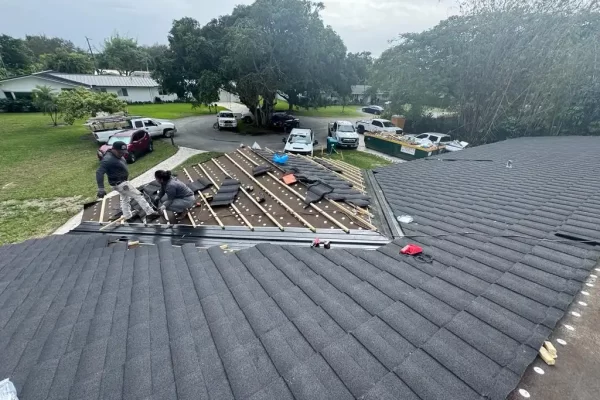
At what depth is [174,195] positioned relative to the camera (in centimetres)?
614

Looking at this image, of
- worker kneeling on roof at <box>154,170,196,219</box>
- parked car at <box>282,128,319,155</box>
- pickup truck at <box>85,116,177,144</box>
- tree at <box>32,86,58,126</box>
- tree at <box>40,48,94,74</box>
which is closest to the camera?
worker kneeling on roof at <box>154,170,196,219</box>

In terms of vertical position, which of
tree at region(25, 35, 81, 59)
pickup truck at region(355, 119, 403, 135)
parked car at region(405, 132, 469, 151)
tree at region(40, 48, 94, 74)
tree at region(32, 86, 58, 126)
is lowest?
parked car at region(405, 132, 469, 151)

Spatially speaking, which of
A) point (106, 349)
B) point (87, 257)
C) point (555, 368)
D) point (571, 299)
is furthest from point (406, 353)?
point (87, 257)

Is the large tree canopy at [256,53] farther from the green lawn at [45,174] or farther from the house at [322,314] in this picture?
the house at [322,314]

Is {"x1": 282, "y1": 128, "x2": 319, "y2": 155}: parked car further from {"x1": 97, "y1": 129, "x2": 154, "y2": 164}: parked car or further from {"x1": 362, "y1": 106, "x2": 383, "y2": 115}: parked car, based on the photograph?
{"x1": 362, "y1": 106, "x2": 383, "y2": 115}: parked car

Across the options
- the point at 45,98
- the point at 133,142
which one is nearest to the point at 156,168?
the point at 133,142

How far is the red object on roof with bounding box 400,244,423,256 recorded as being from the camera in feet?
11.4

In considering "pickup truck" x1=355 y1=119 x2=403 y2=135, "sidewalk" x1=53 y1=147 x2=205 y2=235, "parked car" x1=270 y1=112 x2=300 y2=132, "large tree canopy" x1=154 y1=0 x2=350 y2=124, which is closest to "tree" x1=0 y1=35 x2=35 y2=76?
"large tree canopy" x1=154 y1=0 x2=350 y2=124

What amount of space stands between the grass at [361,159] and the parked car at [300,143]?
1.74 metres

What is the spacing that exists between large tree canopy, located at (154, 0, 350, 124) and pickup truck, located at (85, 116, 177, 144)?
454cm

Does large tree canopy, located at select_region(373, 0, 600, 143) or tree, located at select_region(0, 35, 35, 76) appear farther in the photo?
tree, located at select_region(0, 35, 35, 76)

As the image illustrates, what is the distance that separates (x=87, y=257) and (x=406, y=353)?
528 centimetres

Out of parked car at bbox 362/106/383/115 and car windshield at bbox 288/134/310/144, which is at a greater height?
parked car at bbox 362/106/383/115

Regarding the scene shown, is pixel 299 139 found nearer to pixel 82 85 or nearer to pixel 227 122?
pixel 227 122
